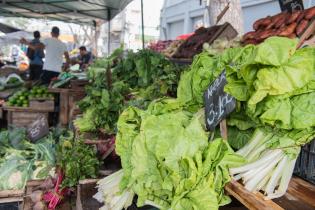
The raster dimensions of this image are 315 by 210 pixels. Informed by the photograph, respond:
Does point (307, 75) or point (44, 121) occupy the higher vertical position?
point (307, 75)

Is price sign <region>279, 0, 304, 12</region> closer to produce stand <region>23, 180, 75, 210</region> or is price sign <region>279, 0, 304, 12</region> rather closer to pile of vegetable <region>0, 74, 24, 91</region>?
produce stand <region>23, 180, 75, 210</region>

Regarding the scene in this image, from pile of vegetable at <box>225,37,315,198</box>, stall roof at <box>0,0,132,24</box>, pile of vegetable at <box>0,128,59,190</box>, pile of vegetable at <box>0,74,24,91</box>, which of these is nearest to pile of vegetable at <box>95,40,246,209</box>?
pile of vegetable at <box>225,37,315,198</box>

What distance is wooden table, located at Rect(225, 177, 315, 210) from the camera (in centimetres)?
136

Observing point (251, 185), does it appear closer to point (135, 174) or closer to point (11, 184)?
point (135, 174)

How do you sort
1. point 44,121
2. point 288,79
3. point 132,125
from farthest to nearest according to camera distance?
point 44,121
point 132,125
point 288,79

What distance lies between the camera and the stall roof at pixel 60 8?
9463mm

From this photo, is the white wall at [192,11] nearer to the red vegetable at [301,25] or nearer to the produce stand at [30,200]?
the red vegetable at [301,25]

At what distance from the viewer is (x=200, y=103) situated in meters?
2.04

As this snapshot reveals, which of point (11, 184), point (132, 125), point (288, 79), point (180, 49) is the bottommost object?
point (11, 184)

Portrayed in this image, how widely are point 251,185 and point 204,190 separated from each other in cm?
21

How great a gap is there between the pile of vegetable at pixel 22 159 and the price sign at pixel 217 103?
8.83 ft

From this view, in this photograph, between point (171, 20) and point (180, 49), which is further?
point (171, 20)

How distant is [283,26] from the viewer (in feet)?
11.2

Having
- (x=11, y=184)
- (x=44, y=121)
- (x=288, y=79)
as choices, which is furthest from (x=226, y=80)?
(x=44, y=121)
